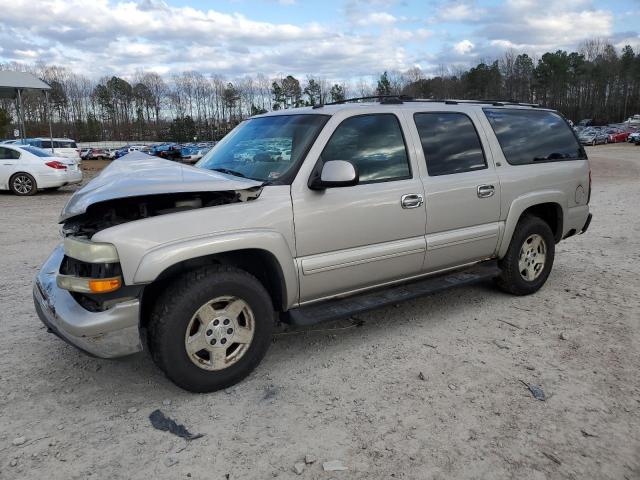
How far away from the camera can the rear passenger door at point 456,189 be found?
4.19 m

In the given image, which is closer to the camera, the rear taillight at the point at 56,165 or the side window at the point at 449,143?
the side window at the point at 449,143

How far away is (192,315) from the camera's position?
3.14m

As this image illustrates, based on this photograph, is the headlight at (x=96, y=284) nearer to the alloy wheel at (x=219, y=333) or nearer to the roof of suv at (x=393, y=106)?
the alloy wheel at (x=219, y=333)

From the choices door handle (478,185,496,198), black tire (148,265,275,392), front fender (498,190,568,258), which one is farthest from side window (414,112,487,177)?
black tire (148,265,275,392)

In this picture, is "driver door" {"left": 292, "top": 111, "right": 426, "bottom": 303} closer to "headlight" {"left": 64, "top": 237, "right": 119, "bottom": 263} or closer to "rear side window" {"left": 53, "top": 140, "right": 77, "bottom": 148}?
"headlight" {"left": 64, "top": 237, "right": 119, "bottom": 263}

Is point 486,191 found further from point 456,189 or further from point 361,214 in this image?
point 361,214

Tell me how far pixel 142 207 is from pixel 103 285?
575 millimetres

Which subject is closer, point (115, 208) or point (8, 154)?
point (115, 208)

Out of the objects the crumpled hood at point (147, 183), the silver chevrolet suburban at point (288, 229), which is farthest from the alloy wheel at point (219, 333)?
the crumpled hood at point (147, 183)

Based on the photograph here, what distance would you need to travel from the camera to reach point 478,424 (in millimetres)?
2951

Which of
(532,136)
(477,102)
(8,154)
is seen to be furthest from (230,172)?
(8,154)

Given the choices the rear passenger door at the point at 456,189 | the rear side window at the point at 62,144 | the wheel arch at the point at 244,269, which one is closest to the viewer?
the wheel arch at the point at 244,269

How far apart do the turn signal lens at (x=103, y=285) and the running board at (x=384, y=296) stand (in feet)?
3.92

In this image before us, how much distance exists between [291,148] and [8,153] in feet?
44.2
